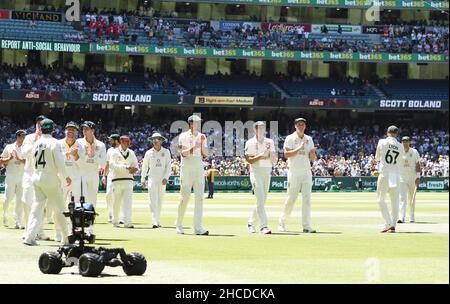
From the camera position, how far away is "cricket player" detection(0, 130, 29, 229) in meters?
23.2

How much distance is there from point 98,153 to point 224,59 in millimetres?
60587

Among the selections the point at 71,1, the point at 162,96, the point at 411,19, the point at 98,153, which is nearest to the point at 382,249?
the point at 98,153

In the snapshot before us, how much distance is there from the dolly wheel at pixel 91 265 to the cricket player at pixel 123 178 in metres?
10.9

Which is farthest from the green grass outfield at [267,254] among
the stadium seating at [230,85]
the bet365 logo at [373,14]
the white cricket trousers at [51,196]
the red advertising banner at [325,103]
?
the bet365 logo at [373,14]

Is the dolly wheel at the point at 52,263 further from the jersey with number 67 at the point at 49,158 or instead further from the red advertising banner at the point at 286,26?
the red advertising banner at the point at 286,26

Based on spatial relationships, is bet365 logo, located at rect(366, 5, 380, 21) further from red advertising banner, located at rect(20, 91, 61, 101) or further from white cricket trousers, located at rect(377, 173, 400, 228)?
white cricket trousers, located at rect(377, 173, 400, 228)

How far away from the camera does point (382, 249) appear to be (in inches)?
690

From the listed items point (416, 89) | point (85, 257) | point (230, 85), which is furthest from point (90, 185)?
point (416, 89)

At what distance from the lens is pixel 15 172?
24.1 metres

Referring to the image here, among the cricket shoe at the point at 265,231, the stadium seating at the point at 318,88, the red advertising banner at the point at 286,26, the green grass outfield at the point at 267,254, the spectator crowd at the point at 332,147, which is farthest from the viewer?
the red advertising banner at the point at 286,26

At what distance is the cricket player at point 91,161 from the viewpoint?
20.9 metres

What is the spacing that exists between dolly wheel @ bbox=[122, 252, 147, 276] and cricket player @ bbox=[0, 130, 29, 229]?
10.0 meters

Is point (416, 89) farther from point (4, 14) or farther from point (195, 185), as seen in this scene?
point (195, 185)

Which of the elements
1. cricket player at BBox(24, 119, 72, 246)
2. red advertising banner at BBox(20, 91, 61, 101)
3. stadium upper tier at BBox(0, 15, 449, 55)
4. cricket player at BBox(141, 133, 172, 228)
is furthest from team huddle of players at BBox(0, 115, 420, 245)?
stadium upper tier at BBox(0, 15, 449, 55)
